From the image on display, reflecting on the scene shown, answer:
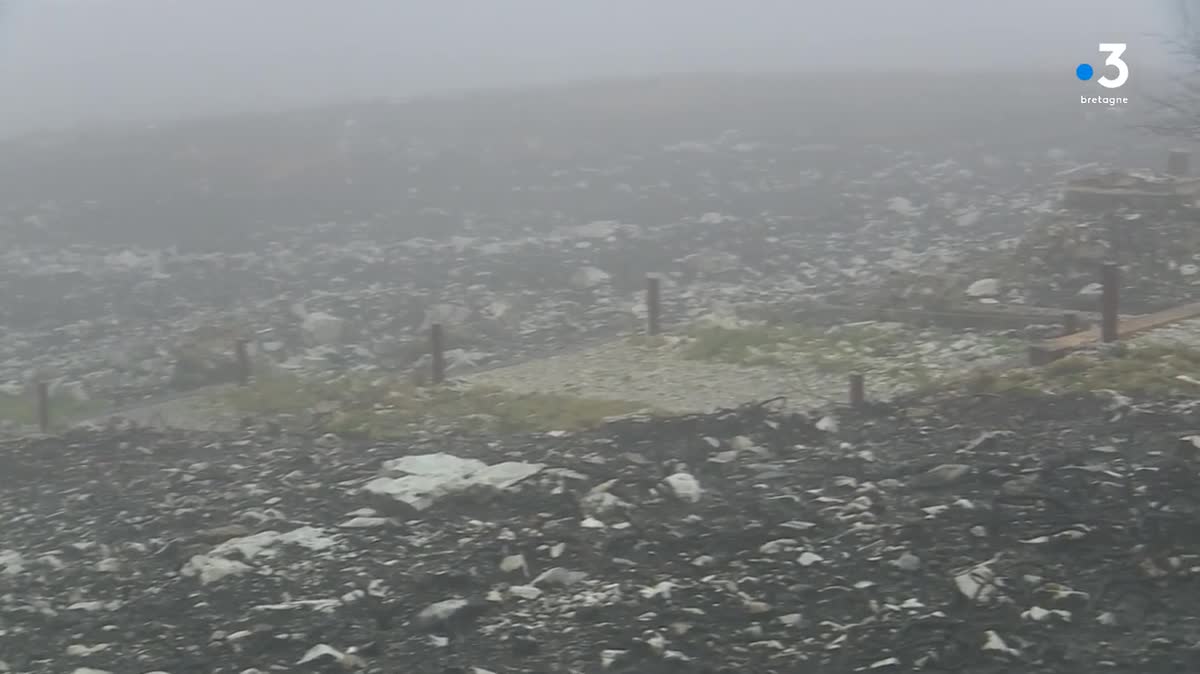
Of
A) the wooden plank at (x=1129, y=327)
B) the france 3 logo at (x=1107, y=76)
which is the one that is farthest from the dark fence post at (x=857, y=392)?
the france 3 logo at (x=1107, y=76)

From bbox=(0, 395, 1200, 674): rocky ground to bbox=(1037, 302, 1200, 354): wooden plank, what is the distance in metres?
1.79

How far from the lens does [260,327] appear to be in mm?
16531

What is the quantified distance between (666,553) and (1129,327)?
6.16m

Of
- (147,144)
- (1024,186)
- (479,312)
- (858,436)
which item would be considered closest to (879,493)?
(858,436)

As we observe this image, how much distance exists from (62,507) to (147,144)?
73.9 feet

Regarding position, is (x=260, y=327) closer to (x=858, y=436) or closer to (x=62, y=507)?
(x=62, y=507)

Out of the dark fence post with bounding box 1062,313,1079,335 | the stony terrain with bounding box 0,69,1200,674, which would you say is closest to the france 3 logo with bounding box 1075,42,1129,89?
the stony terrain with bounding box 0,69,1200,674

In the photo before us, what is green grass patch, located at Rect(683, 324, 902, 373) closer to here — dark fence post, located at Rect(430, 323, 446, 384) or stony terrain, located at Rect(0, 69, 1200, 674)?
stony terrain, located at Rect(0, 69, 1200, 674)

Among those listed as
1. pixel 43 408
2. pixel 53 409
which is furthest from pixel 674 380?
pixel 53 409

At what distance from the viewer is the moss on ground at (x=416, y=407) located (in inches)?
431

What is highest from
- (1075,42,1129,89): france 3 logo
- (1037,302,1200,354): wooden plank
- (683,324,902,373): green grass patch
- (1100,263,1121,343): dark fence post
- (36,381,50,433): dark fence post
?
(1075,42,1129,89): france 3 logo

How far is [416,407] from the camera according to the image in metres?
11.8

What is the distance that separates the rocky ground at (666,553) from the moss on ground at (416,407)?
1.09 metres

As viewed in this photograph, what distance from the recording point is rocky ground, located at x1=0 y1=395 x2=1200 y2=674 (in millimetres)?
6133
